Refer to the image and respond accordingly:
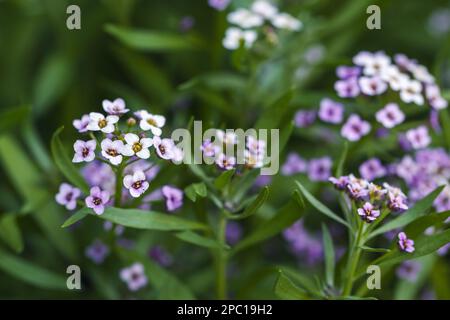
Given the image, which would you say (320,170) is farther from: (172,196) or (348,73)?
(172,196)

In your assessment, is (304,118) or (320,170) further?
(304,118)

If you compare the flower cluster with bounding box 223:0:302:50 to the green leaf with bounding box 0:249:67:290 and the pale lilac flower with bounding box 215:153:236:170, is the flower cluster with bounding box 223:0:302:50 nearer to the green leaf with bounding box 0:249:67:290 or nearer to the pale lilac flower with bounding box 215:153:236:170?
the pale lilac flower with bounding box 215:153:236:170

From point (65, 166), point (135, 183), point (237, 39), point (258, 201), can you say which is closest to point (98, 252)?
point (65, 166)

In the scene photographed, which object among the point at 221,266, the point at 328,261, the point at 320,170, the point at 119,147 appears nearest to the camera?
the point at 119,147

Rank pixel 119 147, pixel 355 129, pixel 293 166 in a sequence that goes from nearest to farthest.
A: pixel 119 147 → pixel 355 129 → pixel 293 166

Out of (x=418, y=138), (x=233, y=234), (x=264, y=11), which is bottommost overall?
(x=233, y=234)

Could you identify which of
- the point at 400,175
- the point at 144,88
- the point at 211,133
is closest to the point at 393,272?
the point at 400,175
